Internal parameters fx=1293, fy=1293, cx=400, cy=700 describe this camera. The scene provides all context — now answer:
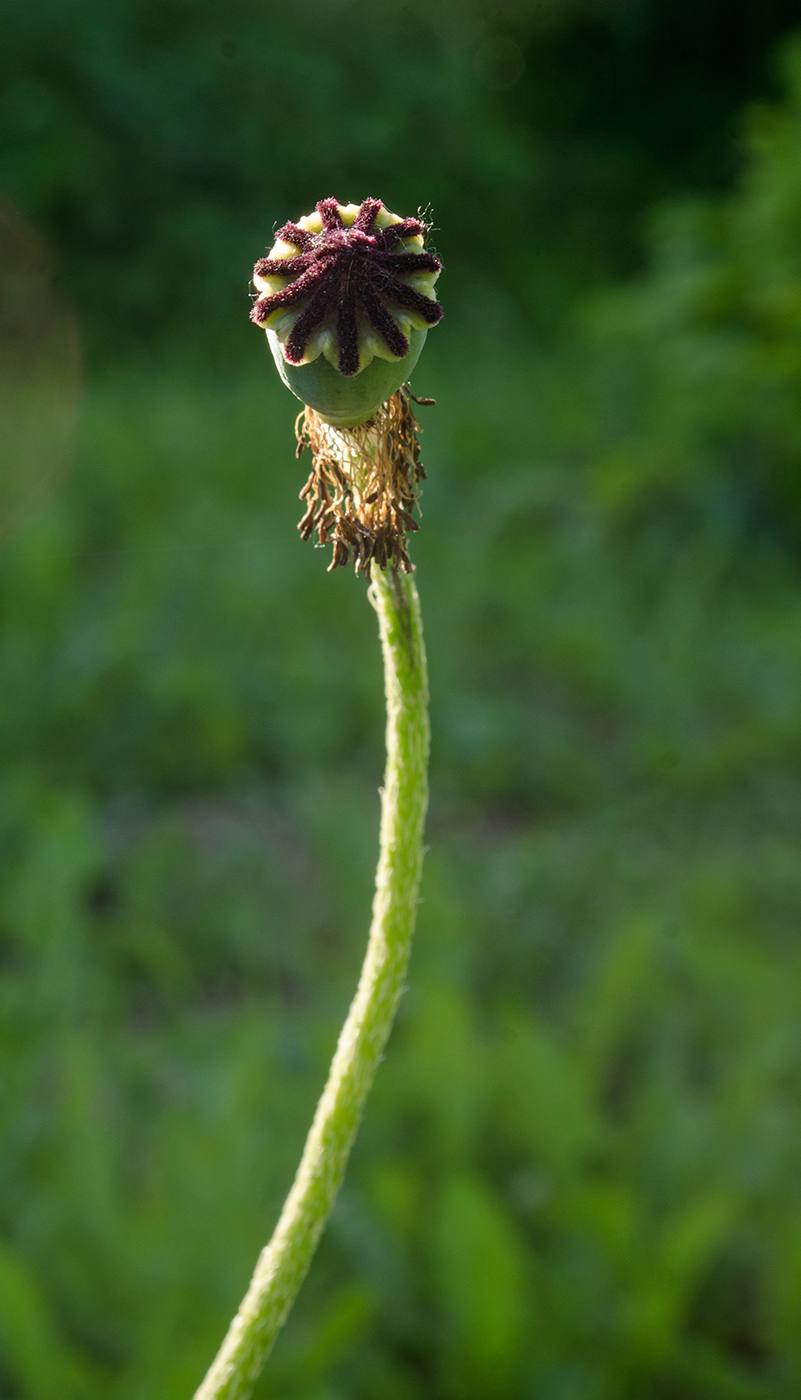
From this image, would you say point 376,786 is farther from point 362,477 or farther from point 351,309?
point 351,309

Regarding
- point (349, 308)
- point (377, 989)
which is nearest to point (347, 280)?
point (349, 308)

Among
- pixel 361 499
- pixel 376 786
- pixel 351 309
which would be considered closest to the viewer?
pixel 351 309

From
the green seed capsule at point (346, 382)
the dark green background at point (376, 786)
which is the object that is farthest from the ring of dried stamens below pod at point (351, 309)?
the dark green background at point (376, 786)

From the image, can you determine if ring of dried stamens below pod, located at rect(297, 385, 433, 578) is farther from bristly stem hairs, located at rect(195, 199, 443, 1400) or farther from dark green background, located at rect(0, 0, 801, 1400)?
dark green background, located at rect(0, 0, 801, 1400)

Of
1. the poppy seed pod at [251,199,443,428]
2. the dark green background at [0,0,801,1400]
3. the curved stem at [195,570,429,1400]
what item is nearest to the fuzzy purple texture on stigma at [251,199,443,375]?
the poppy seed pod at [251,199,443,428]

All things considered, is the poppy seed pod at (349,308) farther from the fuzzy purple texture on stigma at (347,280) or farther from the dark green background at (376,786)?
the dark green background at (376,786)

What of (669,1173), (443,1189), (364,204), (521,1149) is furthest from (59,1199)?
(364,204)
